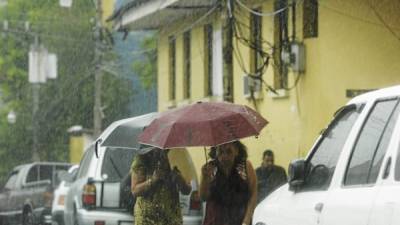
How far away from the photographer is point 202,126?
10.5 m

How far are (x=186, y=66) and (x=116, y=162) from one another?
14291mm

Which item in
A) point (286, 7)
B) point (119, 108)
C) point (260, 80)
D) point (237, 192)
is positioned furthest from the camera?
point (119, 108)

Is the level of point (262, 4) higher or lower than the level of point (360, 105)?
higher

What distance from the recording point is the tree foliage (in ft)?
160

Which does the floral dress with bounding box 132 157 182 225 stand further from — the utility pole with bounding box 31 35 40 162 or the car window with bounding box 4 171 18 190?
the utility pole with bounding box 31 35 40 162

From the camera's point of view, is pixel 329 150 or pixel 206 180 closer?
pixel 329 150

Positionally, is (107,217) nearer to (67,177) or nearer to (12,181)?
(67,177)

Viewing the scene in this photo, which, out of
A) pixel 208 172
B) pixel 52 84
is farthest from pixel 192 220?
pixel 52 84

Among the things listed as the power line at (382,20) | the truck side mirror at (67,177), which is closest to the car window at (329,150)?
the truck side mirror at (67,177)

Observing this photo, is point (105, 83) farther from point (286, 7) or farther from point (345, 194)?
point (345, 194)

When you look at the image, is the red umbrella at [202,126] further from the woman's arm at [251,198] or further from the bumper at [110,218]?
the bumper at [110,218]

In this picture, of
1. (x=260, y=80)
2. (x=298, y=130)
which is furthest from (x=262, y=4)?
(x=298, y=130)

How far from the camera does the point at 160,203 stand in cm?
1078

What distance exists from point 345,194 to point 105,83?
41588 millimetres
